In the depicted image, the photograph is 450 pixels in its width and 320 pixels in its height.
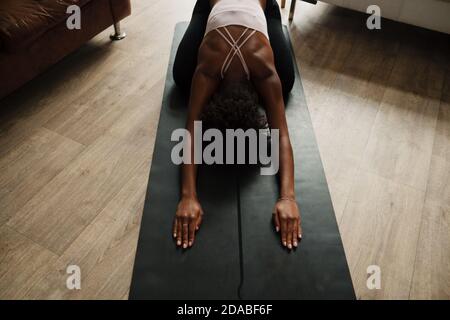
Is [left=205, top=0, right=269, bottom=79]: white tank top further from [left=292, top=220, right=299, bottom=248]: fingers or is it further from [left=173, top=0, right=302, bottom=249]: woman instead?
[left=292, top=220, right=299, bottom=248]: fingers

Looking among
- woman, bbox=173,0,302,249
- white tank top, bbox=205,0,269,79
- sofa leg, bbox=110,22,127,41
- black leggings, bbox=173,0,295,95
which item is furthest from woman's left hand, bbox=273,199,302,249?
sofa leg, bbox=110,22,127,41

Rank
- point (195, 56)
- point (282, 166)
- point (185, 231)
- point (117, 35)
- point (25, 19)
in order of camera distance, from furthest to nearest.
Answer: point (117, 35) < point (195, 56) < point (25, 19) < point (282, 166) < point (185, 231)

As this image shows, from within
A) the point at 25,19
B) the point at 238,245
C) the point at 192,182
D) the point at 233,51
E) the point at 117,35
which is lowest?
the point at 238,245

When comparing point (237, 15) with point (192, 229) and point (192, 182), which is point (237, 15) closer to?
point (192, 182)

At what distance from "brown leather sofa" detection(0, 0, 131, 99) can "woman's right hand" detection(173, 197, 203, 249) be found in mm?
1105

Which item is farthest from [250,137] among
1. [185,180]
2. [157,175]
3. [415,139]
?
[415,139]

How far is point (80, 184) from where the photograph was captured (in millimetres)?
1480

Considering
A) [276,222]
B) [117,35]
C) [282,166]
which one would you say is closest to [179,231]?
[276,222]

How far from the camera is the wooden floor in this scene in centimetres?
127

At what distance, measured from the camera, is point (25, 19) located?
152 centimetres

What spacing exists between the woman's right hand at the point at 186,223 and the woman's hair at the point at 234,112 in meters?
0.35

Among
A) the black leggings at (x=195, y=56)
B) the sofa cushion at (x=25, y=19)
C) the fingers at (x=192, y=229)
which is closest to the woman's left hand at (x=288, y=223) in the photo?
the fingers at (x=192, y=229)

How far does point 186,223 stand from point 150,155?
0.47 m

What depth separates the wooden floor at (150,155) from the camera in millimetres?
1267
